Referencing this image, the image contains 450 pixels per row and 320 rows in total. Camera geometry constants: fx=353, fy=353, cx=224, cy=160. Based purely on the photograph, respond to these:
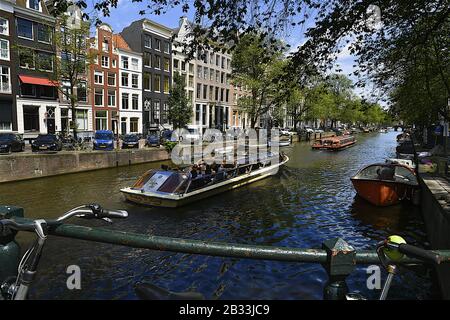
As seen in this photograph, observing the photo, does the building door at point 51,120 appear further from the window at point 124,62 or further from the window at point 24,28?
the window at point 124,62

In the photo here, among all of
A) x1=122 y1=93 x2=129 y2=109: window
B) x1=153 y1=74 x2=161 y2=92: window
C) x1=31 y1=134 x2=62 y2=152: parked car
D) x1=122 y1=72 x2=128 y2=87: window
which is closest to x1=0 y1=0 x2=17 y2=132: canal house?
x1=31 y1=134 x2=62 y2=152: parked car

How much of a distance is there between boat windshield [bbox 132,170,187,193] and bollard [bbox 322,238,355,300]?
12.7 m

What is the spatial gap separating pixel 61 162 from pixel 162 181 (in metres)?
10.2

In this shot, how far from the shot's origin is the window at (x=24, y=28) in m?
34.1

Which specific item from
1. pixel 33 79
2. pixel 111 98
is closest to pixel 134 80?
pixel 111 98

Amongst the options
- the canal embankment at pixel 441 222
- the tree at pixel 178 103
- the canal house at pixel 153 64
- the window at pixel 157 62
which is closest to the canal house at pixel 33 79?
the tree at pixel 178 103

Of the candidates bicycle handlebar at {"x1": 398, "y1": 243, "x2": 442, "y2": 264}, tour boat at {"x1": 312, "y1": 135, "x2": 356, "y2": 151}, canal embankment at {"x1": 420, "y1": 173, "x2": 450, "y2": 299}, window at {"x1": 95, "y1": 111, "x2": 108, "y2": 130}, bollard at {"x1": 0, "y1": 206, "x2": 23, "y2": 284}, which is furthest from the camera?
tour boat at {"x1": 312, "y1": 135, "x2": 356, "y2": 151}

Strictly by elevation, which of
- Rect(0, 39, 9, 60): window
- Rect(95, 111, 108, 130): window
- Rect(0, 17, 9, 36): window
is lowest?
Rect(95, 111, 108, 130): window

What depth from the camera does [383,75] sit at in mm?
12445

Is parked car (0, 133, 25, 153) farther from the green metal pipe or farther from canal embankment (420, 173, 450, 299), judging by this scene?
the green metal pipe

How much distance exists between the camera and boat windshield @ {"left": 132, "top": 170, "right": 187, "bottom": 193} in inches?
574

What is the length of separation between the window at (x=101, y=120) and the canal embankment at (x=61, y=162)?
17.5 meters

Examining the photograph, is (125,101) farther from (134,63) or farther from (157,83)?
(157,83)

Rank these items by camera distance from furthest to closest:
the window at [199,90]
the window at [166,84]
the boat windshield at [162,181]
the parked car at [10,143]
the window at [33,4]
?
the window at [199,90] < the window at [166,84] < the window at [33,4] < the parked car at [10,143] < the boat windshield at [162,181]
